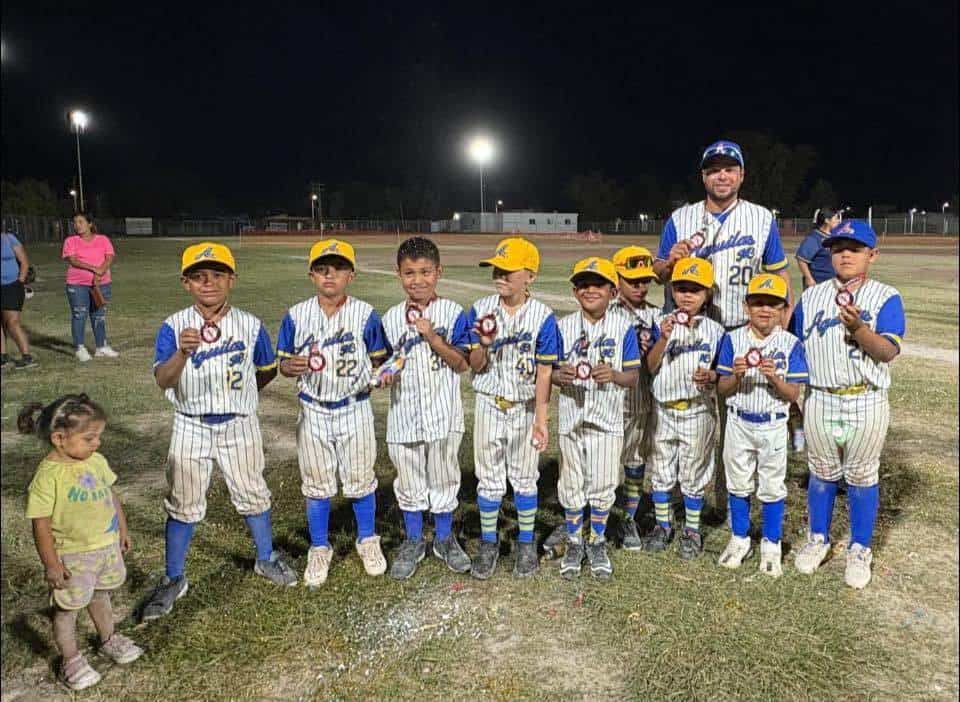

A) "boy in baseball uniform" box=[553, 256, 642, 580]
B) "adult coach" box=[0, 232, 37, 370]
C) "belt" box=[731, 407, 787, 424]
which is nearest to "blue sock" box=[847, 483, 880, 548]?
"belt" box=[731, 407, 787, 424]

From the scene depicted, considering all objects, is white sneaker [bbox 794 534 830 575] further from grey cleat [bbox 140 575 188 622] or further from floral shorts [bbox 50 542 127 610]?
floral shorts [bbox 50 542 127 610]

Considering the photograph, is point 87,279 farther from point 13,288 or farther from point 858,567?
point 858,567

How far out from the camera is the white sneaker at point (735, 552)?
343 centimetres

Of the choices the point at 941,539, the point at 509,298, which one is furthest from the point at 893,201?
the point at 509,298

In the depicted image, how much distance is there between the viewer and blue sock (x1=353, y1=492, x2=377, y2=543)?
342cm

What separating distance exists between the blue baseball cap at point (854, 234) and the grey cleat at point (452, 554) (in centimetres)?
221

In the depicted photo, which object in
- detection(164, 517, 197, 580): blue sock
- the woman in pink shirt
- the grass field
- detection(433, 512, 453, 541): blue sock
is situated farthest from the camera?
the woman in pink shirt

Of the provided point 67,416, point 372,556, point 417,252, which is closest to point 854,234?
point 417,252

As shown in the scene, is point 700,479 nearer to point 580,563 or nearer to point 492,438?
point 580,563

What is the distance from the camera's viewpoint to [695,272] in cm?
335

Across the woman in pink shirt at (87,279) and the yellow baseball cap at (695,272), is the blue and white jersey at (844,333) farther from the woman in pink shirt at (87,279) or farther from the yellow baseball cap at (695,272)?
the woman in pink shirt at (87,279)

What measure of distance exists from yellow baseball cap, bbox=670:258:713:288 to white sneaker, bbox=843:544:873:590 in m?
1.41

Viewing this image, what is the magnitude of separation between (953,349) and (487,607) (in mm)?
8547

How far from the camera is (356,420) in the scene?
10.8 feet
